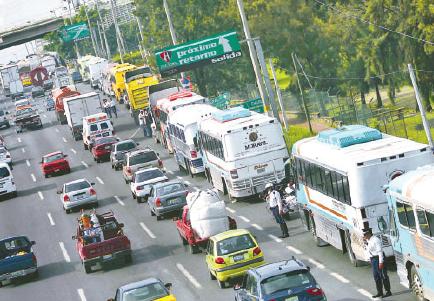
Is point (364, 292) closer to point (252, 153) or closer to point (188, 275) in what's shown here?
point (188, 275)

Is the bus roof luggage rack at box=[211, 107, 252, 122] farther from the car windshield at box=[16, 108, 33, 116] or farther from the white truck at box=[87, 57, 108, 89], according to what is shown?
the white truck at box=[87, 57, 108, 89]

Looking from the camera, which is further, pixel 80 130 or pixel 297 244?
pixel 80 130

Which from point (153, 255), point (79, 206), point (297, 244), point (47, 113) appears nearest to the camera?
point (297, 244)

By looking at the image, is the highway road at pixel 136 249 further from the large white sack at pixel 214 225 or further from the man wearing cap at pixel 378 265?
the large white sack at pixel 214 225

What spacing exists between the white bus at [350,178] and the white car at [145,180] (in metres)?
16.3

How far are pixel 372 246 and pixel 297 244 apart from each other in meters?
9.02

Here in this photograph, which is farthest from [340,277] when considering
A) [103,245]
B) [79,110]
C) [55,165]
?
[79,110]

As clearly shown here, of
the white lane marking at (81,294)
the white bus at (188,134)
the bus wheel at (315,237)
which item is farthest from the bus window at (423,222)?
the white bus at (188,134)

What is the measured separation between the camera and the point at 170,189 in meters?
45.7

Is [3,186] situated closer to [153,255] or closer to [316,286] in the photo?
[153,255]

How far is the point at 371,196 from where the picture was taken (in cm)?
2881

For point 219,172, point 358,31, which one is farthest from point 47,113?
point 219,172

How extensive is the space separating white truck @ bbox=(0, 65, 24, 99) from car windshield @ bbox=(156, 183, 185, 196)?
Result: 113158mm

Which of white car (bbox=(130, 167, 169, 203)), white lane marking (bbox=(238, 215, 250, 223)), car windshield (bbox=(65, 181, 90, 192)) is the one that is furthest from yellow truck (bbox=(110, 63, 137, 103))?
white lane marking (bbox=(238, 215, 250, 223))
